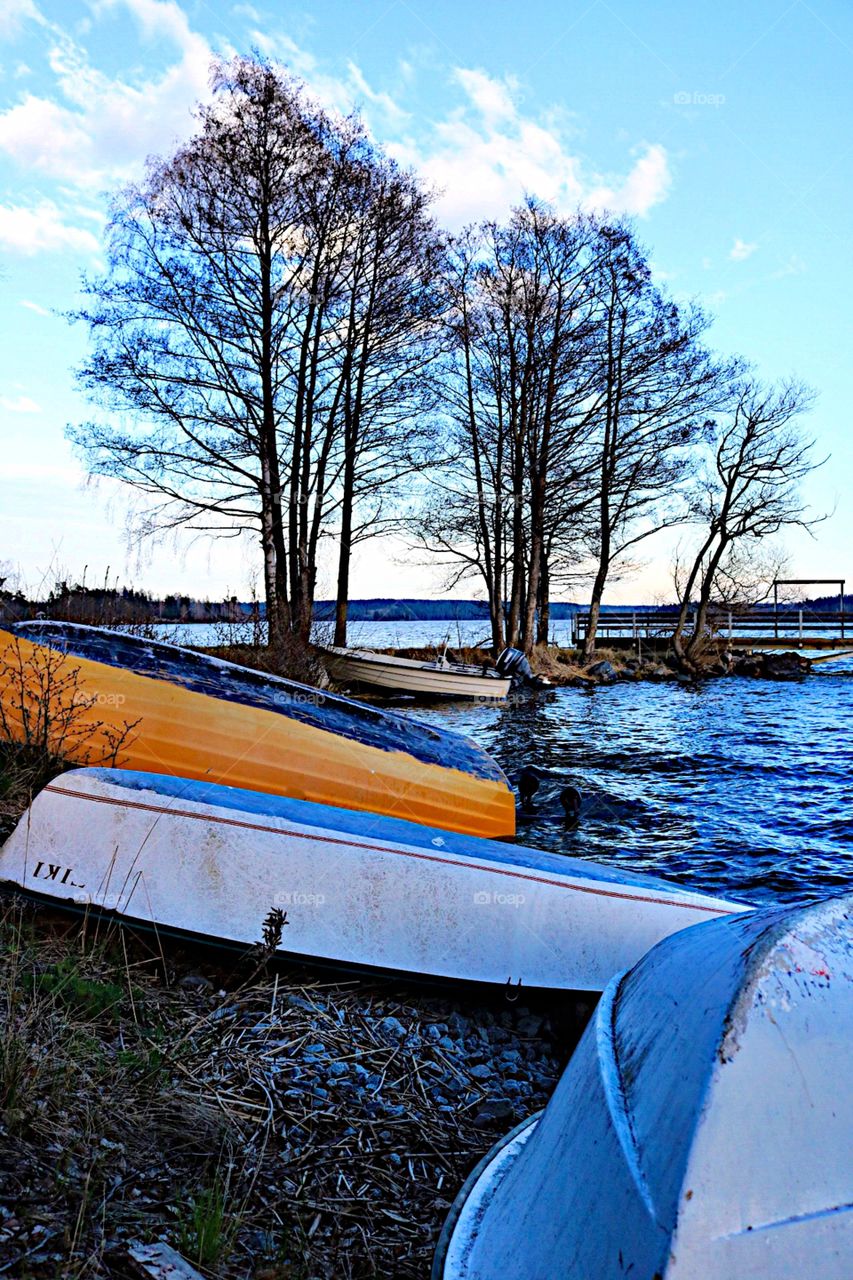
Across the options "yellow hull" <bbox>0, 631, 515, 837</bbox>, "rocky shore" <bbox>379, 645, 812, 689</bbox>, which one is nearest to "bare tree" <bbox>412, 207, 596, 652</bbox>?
"rocky shore" <bbox>379, 645, 812, 689</bbox>

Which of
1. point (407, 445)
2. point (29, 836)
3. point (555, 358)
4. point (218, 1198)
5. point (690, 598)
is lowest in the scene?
point (218, 1198)

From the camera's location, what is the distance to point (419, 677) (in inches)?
704

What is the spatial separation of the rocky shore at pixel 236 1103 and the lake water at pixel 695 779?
332 centimetres

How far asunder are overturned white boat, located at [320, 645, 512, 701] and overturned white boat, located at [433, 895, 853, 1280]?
14996 millimetres

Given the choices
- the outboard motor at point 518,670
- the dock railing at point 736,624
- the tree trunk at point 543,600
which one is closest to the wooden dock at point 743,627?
the dock railing at point 736,624

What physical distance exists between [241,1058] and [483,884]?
1.33 meters

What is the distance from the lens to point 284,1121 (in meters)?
2.63

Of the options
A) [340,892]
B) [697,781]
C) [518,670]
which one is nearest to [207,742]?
[340,892]

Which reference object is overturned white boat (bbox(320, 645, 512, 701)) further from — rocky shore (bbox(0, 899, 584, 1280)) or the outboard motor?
rocky shore (bbox(0, 899, 584, 1280))

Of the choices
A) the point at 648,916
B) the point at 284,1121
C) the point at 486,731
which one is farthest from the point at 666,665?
Result: the point at 284,1121

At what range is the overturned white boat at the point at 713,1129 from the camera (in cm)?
117

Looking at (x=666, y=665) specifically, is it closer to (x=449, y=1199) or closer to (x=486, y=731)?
(x=486, y=731)

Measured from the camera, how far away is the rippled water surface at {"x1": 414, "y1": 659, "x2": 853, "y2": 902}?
265 inches

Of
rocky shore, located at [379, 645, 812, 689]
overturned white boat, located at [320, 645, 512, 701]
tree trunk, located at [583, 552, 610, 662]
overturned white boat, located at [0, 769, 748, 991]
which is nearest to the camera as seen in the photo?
overturned white boat, located at [0, 769, 748, 991]
